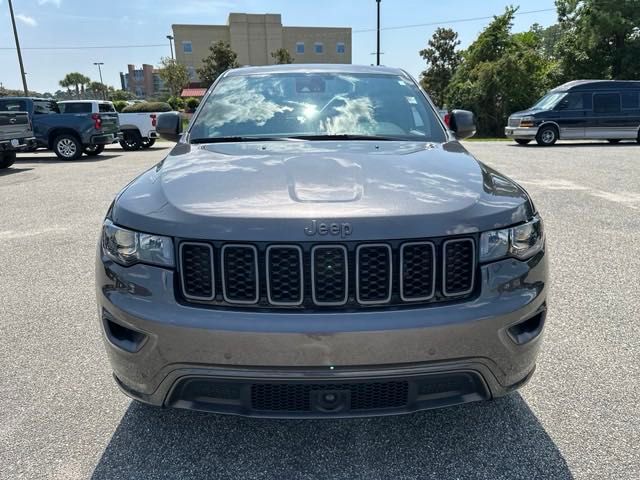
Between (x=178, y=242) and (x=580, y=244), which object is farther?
(x=580, y=244)

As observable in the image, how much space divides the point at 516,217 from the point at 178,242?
133 cm

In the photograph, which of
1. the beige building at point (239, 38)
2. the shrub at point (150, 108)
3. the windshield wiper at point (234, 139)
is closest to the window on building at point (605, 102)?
the shrub at point (150, 108)

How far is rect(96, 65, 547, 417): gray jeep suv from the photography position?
1.78 meters

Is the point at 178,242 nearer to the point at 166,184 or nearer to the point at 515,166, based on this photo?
the point at 166,184

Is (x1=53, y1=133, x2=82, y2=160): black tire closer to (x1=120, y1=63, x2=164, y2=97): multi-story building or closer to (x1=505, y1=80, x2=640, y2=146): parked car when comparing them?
(x1=505, y1=80, x2=640, y2=146): parked car

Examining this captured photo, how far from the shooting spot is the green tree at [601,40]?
29156 mm

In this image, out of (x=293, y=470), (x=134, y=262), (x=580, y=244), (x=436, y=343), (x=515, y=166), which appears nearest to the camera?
(x=436, y=343)

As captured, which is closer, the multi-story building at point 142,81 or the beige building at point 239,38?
the beige building at point 239,38

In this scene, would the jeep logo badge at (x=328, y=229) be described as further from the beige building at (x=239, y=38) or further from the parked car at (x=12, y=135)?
the beige building at (x=239, y=38)

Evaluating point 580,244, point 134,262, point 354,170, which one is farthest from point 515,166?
point 134,262

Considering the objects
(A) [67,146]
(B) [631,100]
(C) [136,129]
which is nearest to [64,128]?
(A) [67,146]

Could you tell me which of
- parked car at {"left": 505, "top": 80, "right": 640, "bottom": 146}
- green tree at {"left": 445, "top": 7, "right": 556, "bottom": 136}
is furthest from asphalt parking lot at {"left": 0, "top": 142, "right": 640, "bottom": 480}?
green tree at {"left": 445, "top": 7, "right": 556, "bottom": 136}

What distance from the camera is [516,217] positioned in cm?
200

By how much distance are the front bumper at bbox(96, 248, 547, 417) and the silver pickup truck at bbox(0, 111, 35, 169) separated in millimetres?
12078
